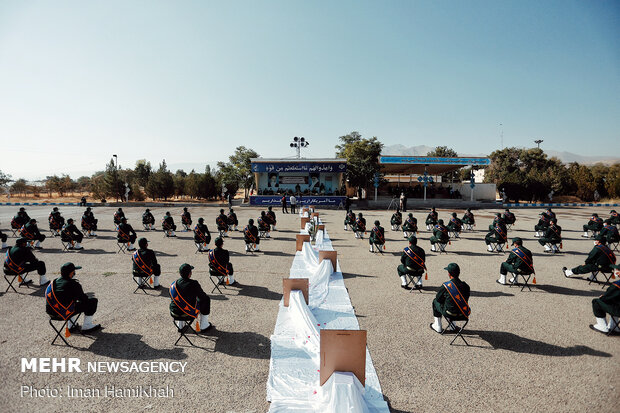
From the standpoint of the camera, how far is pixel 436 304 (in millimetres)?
5965

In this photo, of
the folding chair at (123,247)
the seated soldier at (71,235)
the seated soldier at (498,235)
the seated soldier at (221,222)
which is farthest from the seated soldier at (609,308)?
the seated soldier at (71,235)

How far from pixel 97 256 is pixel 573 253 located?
808 inches

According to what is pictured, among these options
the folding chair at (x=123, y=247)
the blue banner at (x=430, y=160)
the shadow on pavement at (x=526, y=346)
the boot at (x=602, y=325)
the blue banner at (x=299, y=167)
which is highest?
the blue banner at (x=430, y=160)

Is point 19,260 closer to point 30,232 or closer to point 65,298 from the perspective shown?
point 65,298

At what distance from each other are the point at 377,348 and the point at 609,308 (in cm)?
482

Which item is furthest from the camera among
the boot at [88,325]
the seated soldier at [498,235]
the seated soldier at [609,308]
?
the seated soldier at [498,235]

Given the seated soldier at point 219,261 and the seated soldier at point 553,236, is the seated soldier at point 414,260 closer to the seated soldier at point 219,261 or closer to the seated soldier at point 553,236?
the seated soldier at point 219,261

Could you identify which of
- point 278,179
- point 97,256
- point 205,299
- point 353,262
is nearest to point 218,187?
point 278,179

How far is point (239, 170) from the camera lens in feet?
144

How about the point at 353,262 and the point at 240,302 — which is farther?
the point at 353,262

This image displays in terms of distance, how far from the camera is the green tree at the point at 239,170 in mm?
44062

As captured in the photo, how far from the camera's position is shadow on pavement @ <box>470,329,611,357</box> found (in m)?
5.25

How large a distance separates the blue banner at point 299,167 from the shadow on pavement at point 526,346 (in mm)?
30289

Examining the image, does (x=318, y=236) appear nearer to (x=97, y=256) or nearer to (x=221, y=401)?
(x=97, y=256)
